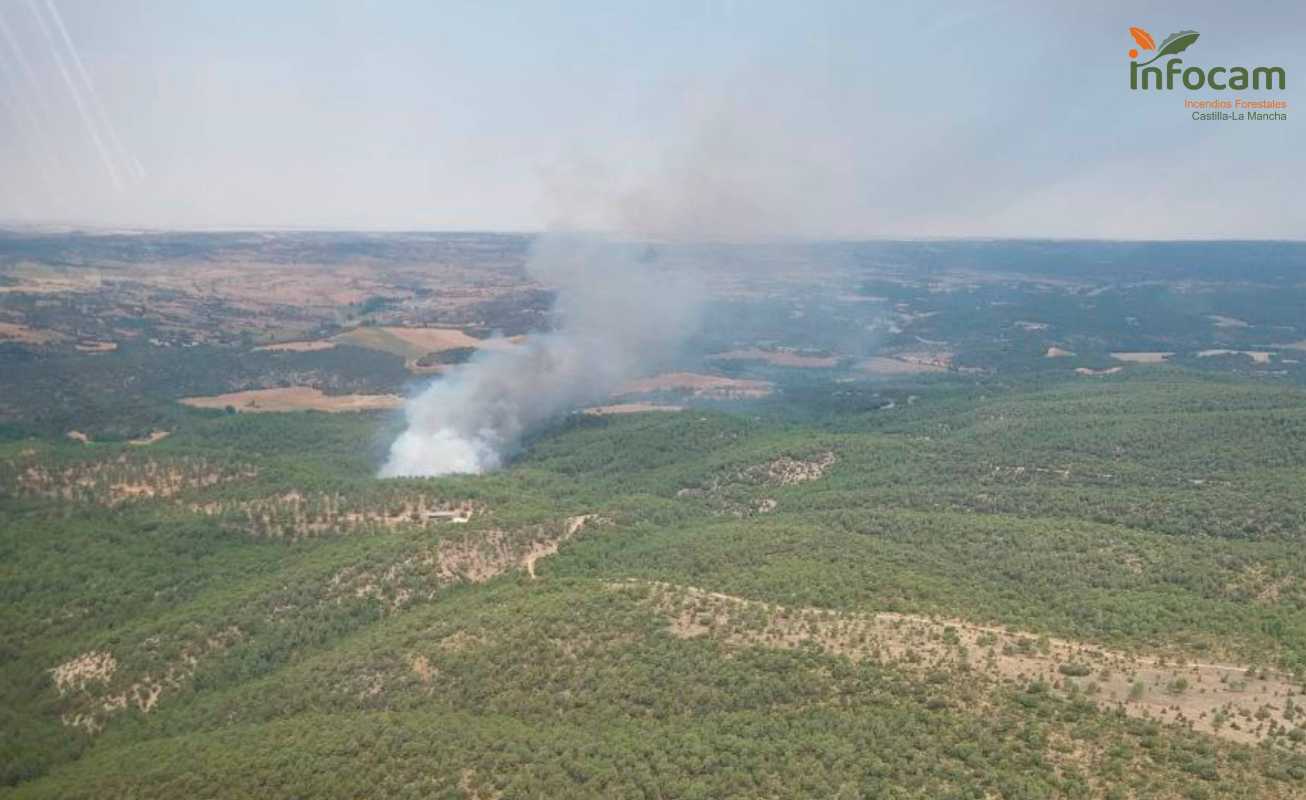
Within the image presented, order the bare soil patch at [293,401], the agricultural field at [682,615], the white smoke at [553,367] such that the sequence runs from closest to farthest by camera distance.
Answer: the agricultural field at [682,615] < the white smoke at [553,367] < the bare soil patch at [293,401]

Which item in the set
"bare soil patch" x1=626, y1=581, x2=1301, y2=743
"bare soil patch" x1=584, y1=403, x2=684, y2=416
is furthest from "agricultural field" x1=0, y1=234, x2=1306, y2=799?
"bare soil patch" x1=584, y1=403, x2=684, y2=416

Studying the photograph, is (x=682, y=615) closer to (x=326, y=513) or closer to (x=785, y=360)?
(x=326, y=513)

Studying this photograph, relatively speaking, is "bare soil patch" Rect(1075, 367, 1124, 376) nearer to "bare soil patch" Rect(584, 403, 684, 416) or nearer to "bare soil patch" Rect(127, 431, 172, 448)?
"bare soil patch" Rect(584, 403, 684, 416)

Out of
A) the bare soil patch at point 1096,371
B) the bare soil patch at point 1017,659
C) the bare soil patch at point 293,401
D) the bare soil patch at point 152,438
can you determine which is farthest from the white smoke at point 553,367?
the bare soil patch at point 1096,371

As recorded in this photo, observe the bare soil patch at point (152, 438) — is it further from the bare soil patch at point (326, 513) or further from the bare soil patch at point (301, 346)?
the bare soil patch at point (301, 346)

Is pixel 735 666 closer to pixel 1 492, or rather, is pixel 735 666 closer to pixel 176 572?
pixel 176 572
